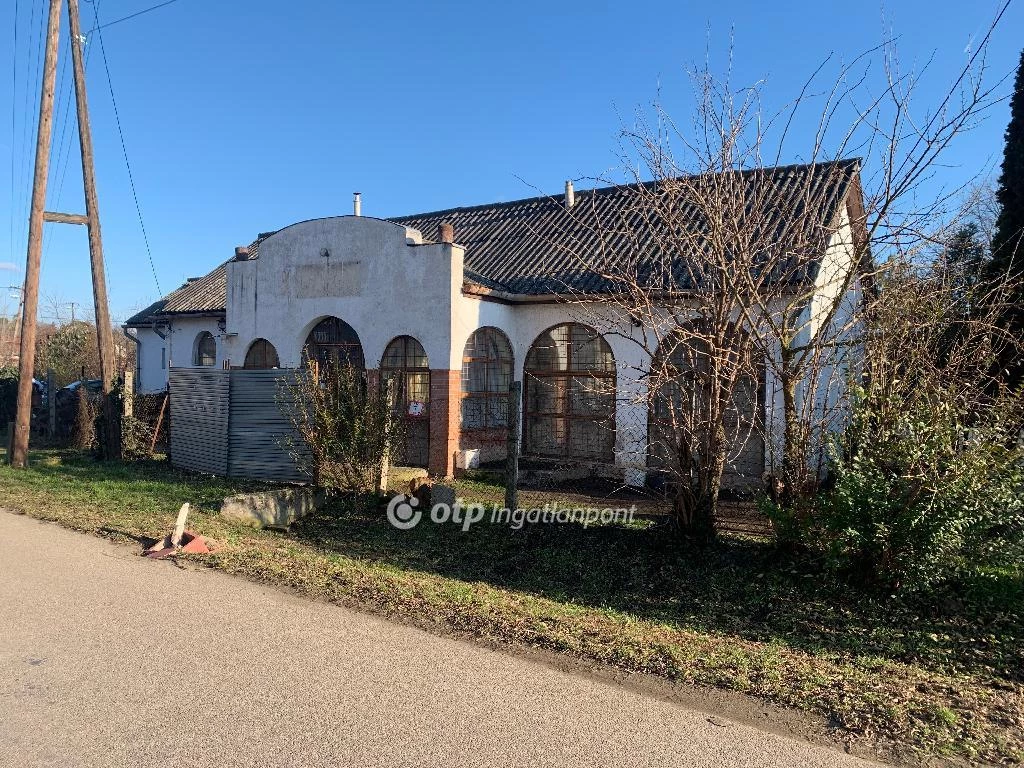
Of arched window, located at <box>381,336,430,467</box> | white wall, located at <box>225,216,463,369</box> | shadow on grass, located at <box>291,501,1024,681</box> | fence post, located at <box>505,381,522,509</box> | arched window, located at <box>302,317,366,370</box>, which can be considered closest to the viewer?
shadow on grass, located at <box>291,501,1024,681</box>

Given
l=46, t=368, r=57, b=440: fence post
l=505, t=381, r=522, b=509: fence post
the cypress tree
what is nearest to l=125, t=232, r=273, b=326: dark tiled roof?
l=46, t=368, r=57, b=440: fence post

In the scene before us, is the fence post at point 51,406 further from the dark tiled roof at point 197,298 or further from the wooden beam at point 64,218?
the wooden beam at point 64,218

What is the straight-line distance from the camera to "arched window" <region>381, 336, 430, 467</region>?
1398 cm

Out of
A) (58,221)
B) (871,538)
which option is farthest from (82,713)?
(58,221)

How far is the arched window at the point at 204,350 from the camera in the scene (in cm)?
2097

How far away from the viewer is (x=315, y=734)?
373cm

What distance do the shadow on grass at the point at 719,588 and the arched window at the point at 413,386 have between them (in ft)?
16.1

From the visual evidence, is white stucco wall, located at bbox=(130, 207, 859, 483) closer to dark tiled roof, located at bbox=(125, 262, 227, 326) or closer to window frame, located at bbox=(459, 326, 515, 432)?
window frame, located at bbox=(459, 326, 515, 432)

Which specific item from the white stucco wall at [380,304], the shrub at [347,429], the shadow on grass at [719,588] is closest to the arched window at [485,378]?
the white stucco wall at [380,304]

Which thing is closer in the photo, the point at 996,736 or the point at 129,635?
the point at 996,736

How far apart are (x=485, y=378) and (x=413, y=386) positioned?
1.44m

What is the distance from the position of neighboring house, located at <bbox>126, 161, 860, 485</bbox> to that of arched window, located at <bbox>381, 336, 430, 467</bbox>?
0.03 meters

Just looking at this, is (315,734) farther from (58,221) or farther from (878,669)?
(58,221)

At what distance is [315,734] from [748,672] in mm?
2663
